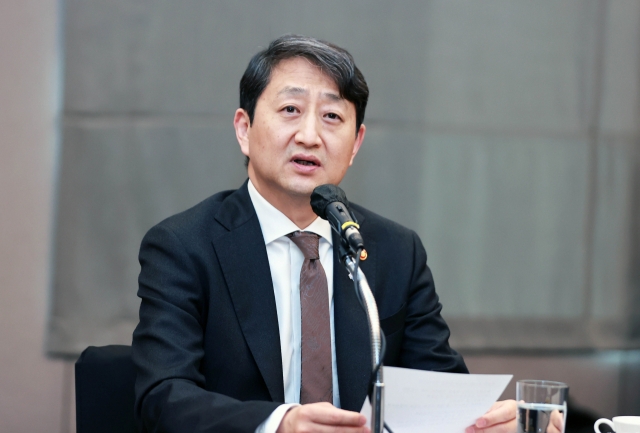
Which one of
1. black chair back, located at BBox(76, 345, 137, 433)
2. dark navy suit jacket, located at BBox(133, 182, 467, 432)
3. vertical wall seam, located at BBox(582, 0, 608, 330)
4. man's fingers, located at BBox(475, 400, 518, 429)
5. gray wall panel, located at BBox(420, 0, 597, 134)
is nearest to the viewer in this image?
man's fingers, located at BBox(475, 400, 518, 429)

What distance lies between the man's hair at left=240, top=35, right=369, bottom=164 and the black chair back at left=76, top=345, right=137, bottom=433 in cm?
67

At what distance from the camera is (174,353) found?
152 cm

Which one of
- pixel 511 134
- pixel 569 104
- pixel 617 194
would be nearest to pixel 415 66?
pixel 511 134

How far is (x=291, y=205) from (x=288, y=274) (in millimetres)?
178

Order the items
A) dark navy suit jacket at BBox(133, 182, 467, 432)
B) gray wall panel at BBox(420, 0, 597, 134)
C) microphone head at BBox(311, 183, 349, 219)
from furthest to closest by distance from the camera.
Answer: gray wall panel at BBox(420, 0, 597, 134)
dark navy suit jacket at BBox(133, 182, 467, 432)
microphone head at BBox(311, 183, 349, 219)

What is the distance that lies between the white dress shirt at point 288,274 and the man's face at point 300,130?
72 millimetres

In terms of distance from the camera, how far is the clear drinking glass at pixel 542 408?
1195mm

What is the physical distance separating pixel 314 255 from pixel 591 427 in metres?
1.81

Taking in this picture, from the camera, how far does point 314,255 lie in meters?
1.78

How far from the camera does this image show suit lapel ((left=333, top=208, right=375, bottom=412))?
1701mm

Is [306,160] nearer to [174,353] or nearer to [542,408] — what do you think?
[174,353]

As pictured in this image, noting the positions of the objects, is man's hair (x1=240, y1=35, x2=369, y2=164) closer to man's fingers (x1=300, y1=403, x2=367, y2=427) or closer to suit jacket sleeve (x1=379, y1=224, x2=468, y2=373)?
suit jacket sleeve (x1=379, y1=224, x2=468, y2=373)

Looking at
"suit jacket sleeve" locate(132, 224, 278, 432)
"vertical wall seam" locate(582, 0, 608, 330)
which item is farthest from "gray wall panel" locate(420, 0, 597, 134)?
"suit jacket sleeve" locate(132, 224, 278, 432)

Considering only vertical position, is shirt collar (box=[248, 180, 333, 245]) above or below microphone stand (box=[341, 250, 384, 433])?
above
